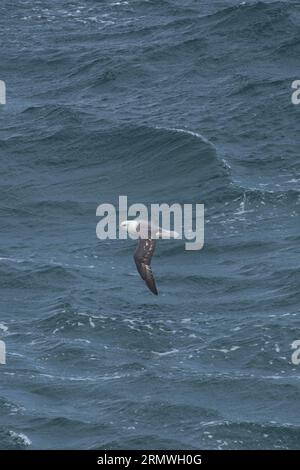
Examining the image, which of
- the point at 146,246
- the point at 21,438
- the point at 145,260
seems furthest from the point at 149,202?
the point at 21,438

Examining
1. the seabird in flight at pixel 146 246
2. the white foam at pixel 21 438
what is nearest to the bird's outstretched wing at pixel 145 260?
the seabird in flight at pixel 146 246

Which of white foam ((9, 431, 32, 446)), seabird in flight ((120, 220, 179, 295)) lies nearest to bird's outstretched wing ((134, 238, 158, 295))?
seabird in flight ((120, 220, 179, 295))

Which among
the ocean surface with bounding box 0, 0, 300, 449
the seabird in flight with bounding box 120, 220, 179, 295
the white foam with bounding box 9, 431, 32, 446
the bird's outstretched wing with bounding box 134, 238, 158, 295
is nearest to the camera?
the white foam with bounding box 9, 431, 32, 446

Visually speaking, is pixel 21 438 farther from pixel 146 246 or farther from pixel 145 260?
pixel 146 246

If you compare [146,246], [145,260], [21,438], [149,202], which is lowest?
[21,438]

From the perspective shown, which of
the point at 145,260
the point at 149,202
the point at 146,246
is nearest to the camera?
the point at 145,260

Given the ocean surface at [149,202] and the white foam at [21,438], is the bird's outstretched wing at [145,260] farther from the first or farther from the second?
the white foam at [21,438]

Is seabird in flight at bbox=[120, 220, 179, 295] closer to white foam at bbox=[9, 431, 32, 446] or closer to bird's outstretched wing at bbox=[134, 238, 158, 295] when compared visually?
bird's outstretched wing at bbox=[134, 238, 158, 295]

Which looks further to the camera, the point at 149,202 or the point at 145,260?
the point at 149,202
